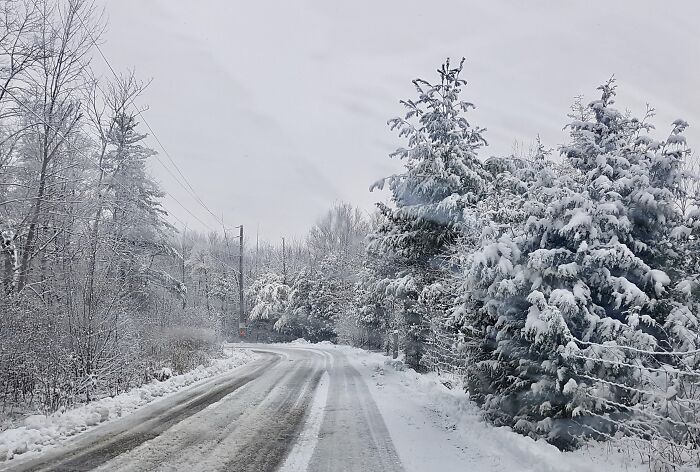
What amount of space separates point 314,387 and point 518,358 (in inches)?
339

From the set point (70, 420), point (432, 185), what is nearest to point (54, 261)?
point (70, 420)

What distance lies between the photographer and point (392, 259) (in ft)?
54.9

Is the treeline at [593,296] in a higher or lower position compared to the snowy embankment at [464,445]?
higher

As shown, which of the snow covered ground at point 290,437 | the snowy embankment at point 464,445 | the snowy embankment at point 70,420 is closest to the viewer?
the snowy embankment at point 464,445

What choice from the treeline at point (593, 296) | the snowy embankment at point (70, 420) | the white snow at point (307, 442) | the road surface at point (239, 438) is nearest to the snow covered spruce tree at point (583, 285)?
the treeline at point (593, 296)

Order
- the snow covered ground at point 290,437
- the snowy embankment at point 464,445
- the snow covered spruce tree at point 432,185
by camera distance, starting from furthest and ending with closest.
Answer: the snow covered spruce tree at point 432,185, the snow covered ground at point 290,437, the snowy embankment at point 464,445

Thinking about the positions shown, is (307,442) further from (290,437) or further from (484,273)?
(484,273)

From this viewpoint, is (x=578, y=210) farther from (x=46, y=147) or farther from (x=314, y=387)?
(x=46, y=147)

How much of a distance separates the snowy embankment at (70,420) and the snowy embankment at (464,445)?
5.00 metres

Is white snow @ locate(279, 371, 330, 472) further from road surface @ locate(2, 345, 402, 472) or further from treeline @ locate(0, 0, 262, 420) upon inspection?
treeline @ locate(0, 0, 262, 420)

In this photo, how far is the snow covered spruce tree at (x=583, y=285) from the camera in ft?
20.1

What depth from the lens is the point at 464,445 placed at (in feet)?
23.9

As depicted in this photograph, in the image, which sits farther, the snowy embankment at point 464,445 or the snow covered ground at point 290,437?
the snow covered ground at point 290,437

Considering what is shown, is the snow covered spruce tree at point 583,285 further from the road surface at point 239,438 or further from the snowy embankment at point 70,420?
the snowy embankment at point 70,420
